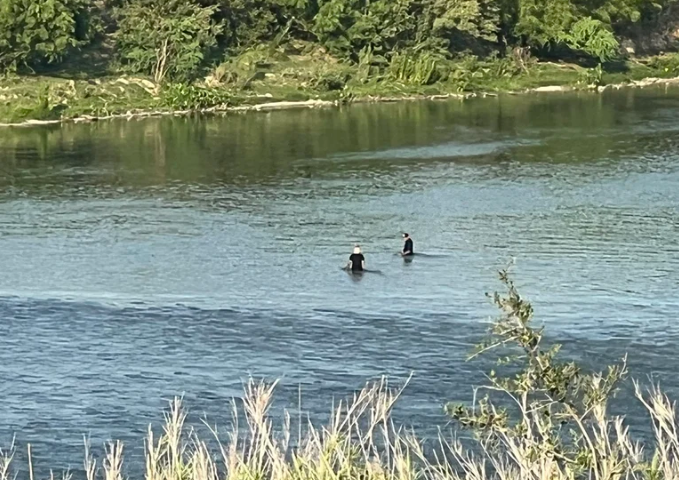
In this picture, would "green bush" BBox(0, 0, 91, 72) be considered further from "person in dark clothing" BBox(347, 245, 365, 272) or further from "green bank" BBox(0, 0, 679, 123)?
"person in dark clothing" BBox(347, 245, 365, 272)

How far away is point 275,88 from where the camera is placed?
355 ft

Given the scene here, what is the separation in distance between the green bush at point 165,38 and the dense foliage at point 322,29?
0.07 meters

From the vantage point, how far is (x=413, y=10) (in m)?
117

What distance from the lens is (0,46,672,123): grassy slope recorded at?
98750 millimetres

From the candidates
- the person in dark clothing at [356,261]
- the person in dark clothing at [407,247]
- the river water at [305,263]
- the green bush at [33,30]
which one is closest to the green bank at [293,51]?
the green bush at [33,30]

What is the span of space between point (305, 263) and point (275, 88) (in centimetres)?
5947

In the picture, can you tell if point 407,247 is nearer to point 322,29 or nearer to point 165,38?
point 165,38

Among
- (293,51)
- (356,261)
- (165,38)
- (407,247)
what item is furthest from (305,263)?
(293,51)

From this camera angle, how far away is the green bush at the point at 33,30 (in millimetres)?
99562

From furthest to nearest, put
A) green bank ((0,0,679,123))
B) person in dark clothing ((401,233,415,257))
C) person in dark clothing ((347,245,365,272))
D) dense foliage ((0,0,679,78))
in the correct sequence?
dense foliage ((0,0,679,78))
green bank ((0,0,679,123))
person in dark clothing ((401,233,415,257))
person in dark clothing ((347,245,365,272))

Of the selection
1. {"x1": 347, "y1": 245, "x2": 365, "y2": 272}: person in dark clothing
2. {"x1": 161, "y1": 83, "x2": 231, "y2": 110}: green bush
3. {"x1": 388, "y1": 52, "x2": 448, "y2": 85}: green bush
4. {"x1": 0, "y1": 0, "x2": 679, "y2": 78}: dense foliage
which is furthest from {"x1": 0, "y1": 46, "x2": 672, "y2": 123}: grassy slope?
{"x1": 347, "y1": 245, "x2": 365, "y2": 272}: person in dark clothing

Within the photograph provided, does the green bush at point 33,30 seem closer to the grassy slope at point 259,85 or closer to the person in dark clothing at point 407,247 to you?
the grassy slope at point 259,85

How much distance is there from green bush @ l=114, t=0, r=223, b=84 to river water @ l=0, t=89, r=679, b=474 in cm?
1910

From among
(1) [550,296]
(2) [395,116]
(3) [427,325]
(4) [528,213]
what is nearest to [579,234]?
(4) [528,213]
